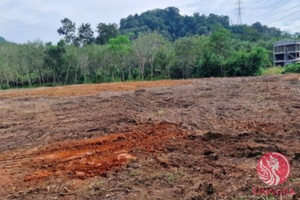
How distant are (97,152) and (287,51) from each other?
3539 centimetres

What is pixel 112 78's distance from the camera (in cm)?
2761

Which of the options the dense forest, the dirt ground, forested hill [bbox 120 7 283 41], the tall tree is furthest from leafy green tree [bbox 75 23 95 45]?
the dirt ground

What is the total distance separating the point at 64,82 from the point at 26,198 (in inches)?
1056

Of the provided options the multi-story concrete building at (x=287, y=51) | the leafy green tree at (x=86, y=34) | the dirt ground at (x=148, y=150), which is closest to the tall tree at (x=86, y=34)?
the leafy green tree at (x=86, y=34)

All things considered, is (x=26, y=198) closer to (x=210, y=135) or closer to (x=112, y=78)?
(x=210, y=135)

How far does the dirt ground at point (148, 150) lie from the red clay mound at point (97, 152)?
0.02 m

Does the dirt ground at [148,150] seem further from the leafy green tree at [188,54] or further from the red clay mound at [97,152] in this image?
the leafy green tree at [188,54]

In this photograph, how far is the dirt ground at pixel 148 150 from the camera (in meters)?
2.99

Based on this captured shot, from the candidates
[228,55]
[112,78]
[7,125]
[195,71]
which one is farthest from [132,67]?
[7,125]

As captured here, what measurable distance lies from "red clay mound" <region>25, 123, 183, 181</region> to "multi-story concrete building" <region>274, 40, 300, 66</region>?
108ft

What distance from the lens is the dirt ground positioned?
2986 mm

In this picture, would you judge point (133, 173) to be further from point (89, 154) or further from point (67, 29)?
point (67, 29)

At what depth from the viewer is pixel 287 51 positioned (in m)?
32.0

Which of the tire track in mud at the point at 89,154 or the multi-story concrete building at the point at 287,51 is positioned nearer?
the tire track in mud at the point at 89,154
